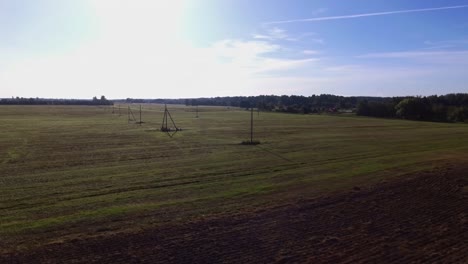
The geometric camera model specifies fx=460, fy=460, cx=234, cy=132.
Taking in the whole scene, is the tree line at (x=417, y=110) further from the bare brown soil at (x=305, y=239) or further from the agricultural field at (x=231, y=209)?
the bare brown soil at (x=305, y=239)

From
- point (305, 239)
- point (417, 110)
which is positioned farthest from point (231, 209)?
point (417, 110)

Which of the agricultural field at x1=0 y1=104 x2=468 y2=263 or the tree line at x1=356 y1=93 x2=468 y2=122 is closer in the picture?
the agricultural field at x1=0 y1=104 x2=468 y2=263

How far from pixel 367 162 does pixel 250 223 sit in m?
16.3

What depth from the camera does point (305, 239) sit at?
1326 centimetres

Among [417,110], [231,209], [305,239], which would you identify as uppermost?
[417,110]

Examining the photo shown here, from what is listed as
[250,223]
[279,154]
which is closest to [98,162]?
[279,154]

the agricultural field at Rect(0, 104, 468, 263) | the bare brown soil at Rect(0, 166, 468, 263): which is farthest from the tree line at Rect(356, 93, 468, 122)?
the bare brown soil at Rect(0, 166, 468, 263)

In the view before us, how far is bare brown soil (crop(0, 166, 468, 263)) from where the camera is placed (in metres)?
11.6

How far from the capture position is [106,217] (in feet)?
48.9

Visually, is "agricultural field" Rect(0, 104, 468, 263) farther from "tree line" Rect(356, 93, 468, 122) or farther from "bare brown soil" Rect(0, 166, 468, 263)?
"tree line" Rect(356, 93, 468, 122)

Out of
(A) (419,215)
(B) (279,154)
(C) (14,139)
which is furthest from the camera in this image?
(C) (14,139)

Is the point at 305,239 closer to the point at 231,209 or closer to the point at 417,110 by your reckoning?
the point at 231,209

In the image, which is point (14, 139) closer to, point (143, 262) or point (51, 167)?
point (51, 167)

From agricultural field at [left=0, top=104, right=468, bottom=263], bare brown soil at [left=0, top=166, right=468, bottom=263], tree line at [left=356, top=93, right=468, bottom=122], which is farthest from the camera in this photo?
tree line at [left=356, top=93, right=468, bottom=122]
